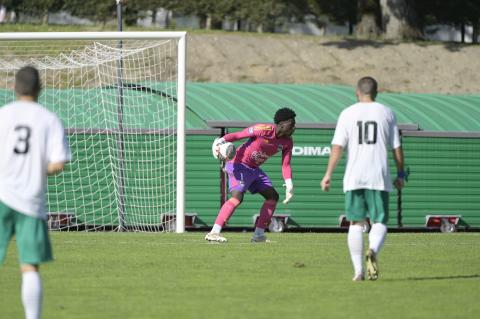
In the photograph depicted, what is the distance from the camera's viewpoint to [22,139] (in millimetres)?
Answer: 9430

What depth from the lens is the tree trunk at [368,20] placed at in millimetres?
48469

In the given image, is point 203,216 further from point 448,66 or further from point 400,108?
point 448,66

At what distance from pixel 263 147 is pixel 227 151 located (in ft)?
1.72

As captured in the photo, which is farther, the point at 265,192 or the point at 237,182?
the point at 265,192

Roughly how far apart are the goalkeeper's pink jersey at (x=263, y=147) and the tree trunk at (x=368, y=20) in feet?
99.9

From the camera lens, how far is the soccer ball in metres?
18.3

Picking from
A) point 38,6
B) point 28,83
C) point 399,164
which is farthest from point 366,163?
point 38,6

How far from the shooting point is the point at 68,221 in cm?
2567

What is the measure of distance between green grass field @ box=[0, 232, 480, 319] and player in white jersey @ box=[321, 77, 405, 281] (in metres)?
0.51

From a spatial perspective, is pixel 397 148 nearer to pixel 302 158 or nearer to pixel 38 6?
pixel 302 158

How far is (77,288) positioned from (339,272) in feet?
10.2

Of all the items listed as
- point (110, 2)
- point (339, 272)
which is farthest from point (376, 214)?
point (110, 2)

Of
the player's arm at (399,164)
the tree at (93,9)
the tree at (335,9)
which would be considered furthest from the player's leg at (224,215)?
the tree at (93,9)

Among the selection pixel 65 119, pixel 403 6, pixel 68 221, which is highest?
pixel 403 6
